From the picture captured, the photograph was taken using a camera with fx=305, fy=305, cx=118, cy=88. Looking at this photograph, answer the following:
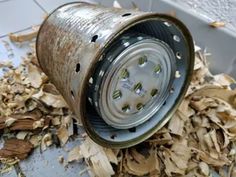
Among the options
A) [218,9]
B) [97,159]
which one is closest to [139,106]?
[97,159]

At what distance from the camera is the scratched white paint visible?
965mm

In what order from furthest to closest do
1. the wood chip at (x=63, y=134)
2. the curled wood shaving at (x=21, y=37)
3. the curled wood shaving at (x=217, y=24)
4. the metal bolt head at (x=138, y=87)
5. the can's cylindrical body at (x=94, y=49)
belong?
the curled wood shaving at (x=21, y=37) < the curled wood shaving at (x=217, y=24) < the wood chip at (x=63, y=134) < the metal bolt head at (x=138, y=87) < the can's cylindrical body at (x=94, y=49)

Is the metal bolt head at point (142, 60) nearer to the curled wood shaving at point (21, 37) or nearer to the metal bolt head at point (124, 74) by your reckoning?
the metal bolt head at point (124, 74)

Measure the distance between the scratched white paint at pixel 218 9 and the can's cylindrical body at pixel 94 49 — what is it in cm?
31

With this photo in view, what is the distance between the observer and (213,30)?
3.28ft

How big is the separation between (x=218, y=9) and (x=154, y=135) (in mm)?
474

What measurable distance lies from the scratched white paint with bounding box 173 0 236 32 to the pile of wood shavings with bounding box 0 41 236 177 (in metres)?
0.17

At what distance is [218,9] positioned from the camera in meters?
1.00

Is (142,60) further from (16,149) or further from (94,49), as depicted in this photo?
(16,149)

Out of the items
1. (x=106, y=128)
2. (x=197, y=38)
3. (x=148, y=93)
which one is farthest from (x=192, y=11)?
(x=106, y=128)

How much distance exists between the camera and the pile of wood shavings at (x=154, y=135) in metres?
0.80

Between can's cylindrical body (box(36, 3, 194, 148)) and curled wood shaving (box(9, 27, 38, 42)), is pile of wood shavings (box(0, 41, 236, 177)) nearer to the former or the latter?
can's cylindrical body (box(36, 3, 194, 148))

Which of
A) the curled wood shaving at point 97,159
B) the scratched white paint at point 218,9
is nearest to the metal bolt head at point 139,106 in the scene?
the curled wood shaving at point 97,159

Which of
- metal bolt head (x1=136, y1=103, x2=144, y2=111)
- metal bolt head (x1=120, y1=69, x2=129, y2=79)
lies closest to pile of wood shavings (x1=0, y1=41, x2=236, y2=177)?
metal bolt head (x1=136, y1=103, x2=144, y2=111)
